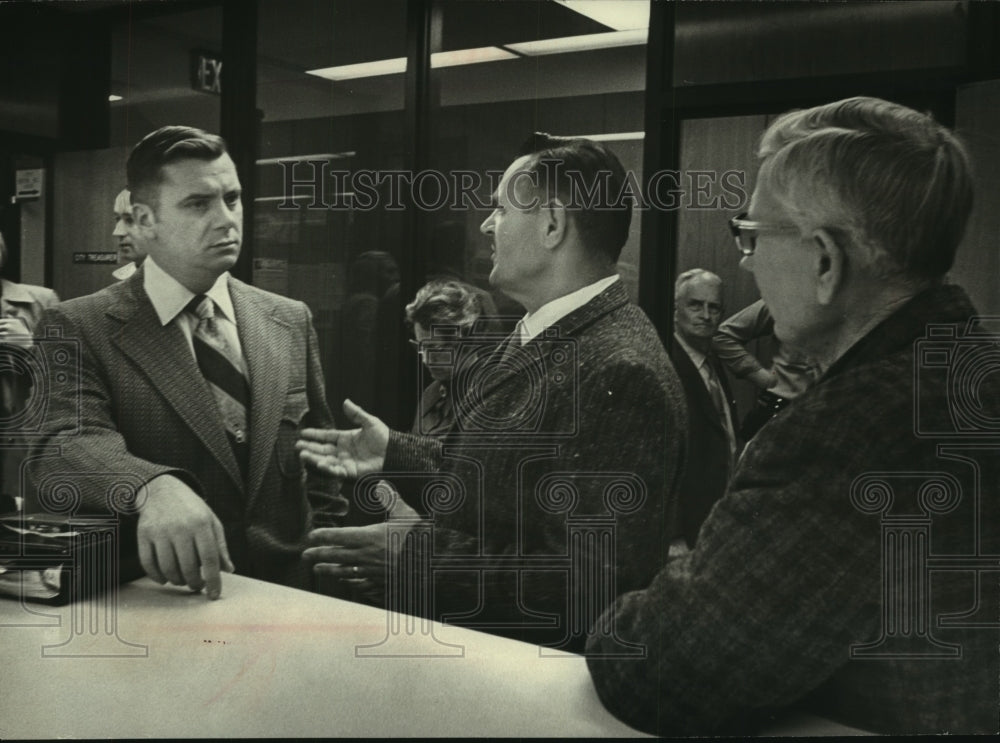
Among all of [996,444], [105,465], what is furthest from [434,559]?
[996,444]

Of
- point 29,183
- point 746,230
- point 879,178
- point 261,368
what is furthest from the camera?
point 29,183

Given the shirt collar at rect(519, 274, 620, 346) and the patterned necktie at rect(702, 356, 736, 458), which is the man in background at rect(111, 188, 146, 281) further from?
the patterned necktie at rect(702, 356, 736, 458)

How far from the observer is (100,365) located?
3.55 meters

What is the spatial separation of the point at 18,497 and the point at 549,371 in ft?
6.37

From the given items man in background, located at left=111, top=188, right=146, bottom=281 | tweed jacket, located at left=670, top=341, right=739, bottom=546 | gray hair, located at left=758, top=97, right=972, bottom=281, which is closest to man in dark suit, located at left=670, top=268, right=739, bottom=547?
tweed jacket, located at left=670, top=341, right=739, bottom=546

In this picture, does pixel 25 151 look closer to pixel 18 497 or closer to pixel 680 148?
pixel 18 497

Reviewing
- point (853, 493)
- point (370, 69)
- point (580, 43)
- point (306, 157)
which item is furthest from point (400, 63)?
point (853, 493)

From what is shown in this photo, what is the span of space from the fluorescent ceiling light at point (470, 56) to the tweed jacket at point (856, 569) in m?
1.49

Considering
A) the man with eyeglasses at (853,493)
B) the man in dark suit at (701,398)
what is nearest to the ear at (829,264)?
the man with eyeglasses at (853,493)

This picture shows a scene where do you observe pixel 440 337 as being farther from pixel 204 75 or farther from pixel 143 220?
pixel 204 75

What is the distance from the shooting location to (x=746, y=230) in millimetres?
3320

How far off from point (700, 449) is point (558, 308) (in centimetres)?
64

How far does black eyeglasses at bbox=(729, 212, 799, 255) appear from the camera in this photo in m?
3.29

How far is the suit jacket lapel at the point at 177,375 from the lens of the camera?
3.52 metres
